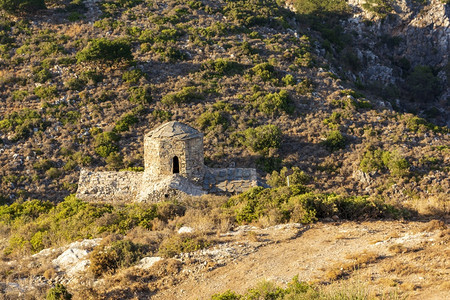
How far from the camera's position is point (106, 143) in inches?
1061

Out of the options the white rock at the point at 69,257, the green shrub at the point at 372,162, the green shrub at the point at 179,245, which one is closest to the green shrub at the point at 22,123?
the white rock at the point at 69,257

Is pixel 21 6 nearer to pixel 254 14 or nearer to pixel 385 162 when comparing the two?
pixel 254 14

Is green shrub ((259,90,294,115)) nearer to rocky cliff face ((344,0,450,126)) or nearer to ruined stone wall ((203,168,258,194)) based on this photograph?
ruined stone wall ((203,168,258,194))

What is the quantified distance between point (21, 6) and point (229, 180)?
3564 cm

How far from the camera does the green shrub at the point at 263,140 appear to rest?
26359mm

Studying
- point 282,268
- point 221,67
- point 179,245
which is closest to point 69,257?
point 179,245

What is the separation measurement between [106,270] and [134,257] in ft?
2.47

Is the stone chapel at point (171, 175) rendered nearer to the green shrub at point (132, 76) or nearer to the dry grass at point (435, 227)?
the dry grass at point (435, 227)

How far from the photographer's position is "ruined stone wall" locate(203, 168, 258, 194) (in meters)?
Result: 18.4

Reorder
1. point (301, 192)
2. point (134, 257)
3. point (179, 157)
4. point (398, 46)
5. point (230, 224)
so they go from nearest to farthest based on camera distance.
A: point (134, 257) < point (230, 224) < point (301, 192) < point (179, 157) < point (398, 46)

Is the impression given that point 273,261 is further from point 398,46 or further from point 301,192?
point 398,46

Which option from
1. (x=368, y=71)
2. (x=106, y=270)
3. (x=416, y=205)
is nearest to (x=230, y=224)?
(x=106, y=270)

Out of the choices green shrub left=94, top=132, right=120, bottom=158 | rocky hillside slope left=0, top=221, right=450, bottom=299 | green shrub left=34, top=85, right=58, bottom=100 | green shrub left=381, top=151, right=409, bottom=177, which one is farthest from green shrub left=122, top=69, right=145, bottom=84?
rocky hillside slope left=0, top=221, right=450, bottom=299

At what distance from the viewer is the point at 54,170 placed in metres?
24.6
